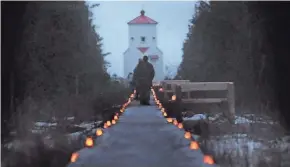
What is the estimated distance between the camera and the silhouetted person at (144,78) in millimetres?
14164

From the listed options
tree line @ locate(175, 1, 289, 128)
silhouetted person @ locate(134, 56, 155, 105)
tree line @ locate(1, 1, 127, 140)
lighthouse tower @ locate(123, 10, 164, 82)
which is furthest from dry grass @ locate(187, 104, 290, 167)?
silhouetted person @ locate(134, 56, 155, 105)

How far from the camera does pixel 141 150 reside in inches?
286

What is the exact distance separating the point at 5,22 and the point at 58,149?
180cm

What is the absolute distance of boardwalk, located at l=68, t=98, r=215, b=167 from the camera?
631 centimetres

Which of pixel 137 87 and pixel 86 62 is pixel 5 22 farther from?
pixel 137 87

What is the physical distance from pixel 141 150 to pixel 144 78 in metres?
8.50

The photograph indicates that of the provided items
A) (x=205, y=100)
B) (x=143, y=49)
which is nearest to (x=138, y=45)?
(x=143, y=49)

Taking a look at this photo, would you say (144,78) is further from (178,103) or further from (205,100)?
(205,100)

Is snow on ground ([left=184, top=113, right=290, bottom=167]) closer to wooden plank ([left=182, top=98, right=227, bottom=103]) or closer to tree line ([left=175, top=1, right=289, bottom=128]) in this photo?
tree line ([left=175, top=1, right=289, bottom=128])

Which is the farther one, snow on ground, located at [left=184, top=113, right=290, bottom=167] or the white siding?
the white siding

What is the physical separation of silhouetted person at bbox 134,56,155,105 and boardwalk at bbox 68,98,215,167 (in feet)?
13.0

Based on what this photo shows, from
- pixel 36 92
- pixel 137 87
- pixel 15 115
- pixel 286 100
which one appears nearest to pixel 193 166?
pixel 286 100

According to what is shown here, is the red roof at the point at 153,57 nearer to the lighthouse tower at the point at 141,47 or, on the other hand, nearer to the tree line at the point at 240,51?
the lighthouse tower at the point at 141,47

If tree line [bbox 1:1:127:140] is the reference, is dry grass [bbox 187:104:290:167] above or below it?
below
